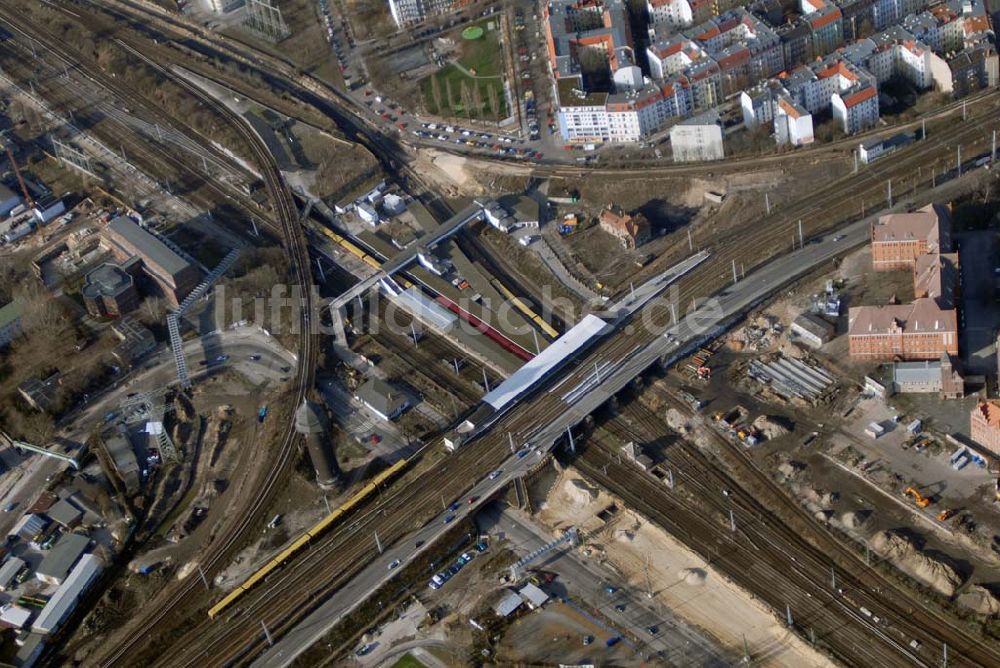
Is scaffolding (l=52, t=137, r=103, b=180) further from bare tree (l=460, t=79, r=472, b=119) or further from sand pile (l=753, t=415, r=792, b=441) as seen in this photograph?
sand pile (l=753, t=415, r=792, b=441)

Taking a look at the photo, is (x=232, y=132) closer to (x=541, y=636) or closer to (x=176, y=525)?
(x=176, y=525)

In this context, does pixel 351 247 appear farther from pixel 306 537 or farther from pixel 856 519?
pixel 856 519

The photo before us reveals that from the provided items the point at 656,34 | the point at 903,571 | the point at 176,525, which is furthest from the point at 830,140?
the point at 176,525

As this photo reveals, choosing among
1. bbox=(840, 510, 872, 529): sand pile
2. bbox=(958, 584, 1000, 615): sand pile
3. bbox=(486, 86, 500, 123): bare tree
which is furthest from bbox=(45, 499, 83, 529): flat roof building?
bbox=(958, 584, 1000, 615): sand pile

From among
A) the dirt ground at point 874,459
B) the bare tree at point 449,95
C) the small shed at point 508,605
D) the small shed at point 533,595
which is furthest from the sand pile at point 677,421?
the bare tree at point 449,95

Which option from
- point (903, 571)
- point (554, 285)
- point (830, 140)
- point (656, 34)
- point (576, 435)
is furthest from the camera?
point (656, 34)
